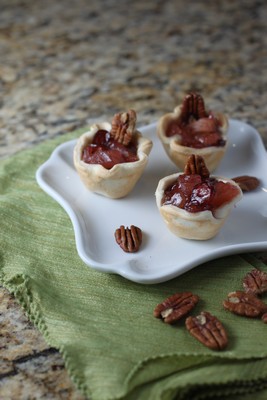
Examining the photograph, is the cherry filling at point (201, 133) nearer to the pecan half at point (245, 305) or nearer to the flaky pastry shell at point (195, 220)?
the flaky pastry shell at point (195, 220)

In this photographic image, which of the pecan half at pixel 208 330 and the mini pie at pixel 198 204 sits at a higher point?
the mini pie at pixel 198 204

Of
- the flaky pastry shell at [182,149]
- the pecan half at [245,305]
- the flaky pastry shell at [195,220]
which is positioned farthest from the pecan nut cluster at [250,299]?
the flaky pastry shell at [182,149]

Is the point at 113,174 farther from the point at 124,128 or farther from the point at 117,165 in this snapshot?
the point at 124,128

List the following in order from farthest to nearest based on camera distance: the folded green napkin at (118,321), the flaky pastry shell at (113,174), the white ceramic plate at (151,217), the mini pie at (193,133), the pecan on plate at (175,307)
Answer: the mini pie at (193,133)
the flaky pastry shell at (113,174)
the white ceramic plate at (151,217)
the pecan on plate at (175,307)
the folded green napkin at (118,321)

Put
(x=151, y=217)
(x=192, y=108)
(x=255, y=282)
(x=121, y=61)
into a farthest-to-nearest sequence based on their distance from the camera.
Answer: (x=121, y=61) → (x=192, y=108) → (x=151, y=217) → (x=255, y=282)

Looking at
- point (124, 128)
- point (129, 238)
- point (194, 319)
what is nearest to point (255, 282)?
point (194, 319)

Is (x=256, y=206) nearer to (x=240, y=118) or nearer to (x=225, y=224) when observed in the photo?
(x=225, y=224)
